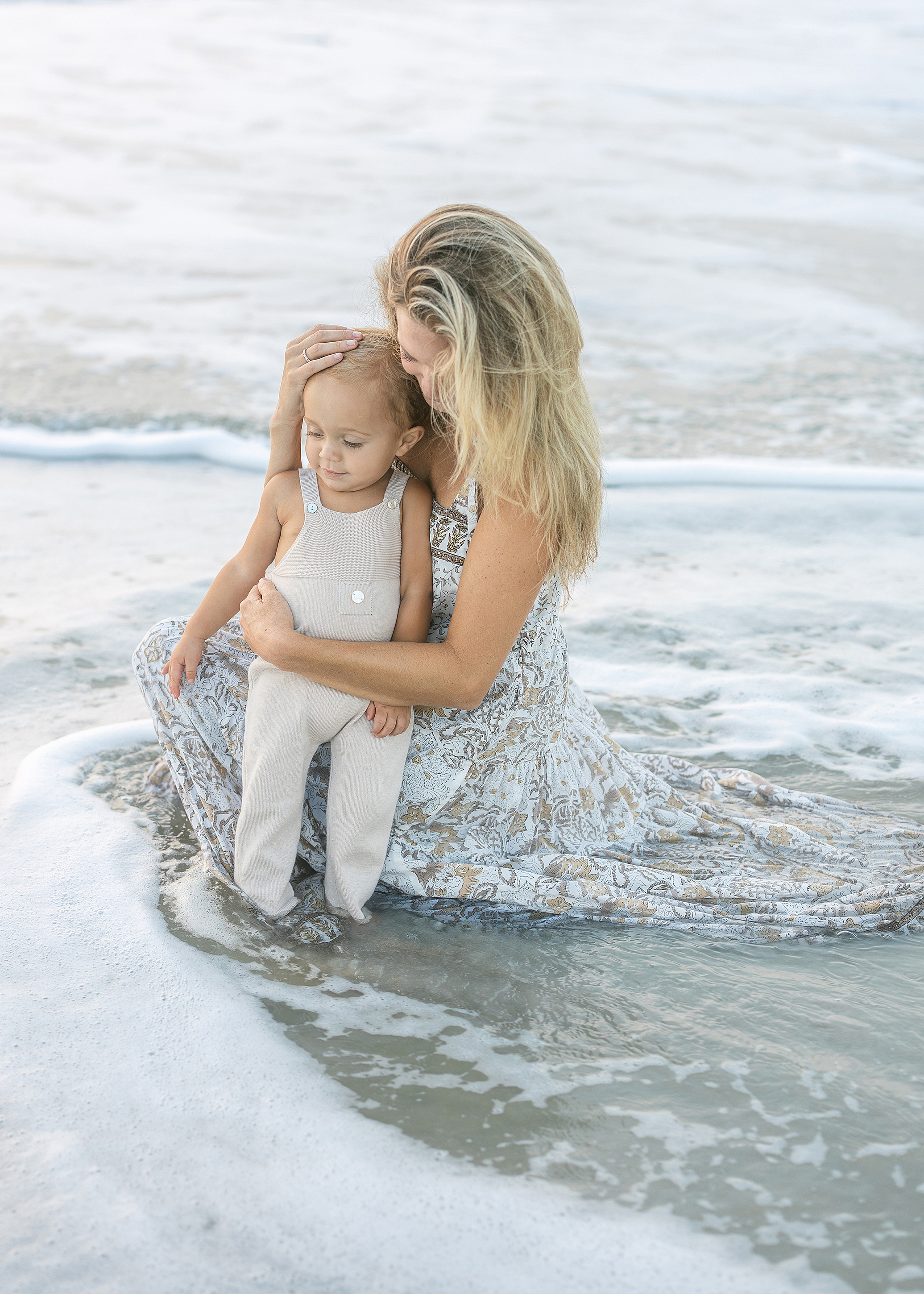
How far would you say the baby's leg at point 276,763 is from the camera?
7.61 ft

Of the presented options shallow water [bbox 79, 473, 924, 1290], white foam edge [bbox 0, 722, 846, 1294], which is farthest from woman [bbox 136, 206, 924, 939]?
white foam edge [bbox 0, 722, 846, 1294]

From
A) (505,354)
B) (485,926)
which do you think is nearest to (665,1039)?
(485,926)

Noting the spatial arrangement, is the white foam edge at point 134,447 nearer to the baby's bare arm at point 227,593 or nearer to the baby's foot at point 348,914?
the baby's bare arm at point 227,593

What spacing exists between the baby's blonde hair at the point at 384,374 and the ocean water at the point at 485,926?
0.18 m

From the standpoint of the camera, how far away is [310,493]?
241 centimetres

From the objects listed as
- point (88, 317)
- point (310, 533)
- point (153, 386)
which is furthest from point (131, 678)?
A: point (88, 317)

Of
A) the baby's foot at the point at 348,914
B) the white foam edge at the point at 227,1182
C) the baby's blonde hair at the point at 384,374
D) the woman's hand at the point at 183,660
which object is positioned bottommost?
the white foam edge at the point at 227,1182

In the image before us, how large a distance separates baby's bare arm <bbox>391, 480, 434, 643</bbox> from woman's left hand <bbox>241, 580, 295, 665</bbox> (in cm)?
23

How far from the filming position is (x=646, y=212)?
1127cm

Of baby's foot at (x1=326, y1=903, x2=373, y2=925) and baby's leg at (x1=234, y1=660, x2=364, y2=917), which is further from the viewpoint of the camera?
baby's foot at (x1=326, y1=903, x2=373, y2=925)

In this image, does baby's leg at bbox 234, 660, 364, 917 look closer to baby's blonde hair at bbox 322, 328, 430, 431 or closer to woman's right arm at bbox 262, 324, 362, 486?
woman's right arm at bbox 262, 324, 362, 486

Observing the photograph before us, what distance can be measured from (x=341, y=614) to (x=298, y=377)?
1.55 ft

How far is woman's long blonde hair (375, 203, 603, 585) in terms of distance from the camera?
207 centimetres

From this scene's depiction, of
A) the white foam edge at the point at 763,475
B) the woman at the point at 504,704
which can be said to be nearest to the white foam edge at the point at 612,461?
the white foam edge at the point at 763,475
